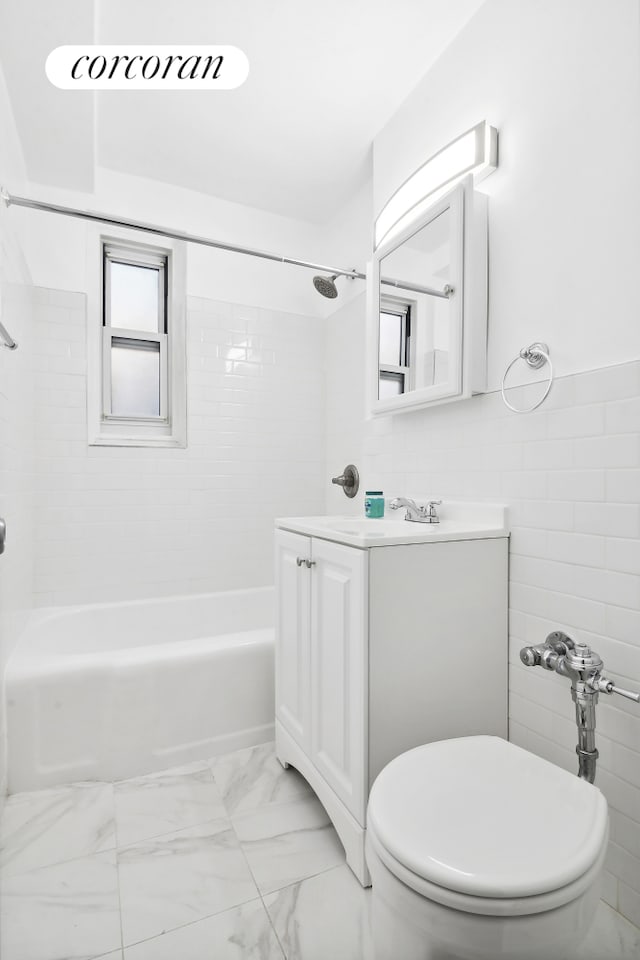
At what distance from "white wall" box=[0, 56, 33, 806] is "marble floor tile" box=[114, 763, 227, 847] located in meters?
0.38

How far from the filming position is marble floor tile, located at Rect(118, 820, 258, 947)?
117 cm

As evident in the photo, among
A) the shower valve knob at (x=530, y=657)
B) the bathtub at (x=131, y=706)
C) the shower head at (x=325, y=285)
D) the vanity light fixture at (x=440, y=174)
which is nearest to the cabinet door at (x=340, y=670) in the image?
the shower valve knob at (x=530, y=657)

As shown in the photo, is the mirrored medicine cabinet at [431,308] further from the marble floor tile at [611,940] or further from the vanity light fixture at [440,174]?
the marble floor tile at [611,940]

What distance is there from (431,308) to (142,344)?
64.6 inches

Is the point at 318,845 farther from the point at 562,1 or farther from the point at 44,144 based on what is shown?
the point at 44,144

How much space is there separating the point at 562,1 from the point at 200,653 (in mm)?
2266

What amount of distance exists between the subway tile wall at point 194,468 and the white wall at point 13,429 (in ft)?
0.49

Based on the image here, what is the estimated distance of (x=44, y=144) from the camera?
81.1 inches

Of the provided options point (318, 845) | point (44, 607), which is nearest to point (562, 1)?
point (318, 845)

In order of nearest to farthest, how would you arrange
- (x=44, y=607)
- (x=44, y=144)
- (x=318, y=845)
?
(x=318, y=845)
(x=44, y=144)
(x=44, y=607)

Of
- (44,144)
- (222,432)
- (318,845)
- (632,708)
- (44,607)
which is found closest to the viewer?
(632,708)

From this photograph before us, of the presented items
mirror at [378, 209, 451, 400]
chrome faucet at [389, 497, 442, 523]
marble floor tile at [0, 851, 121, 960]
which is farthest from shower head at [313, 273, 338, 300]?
marble floor tile at [0, 851, 121, 960]

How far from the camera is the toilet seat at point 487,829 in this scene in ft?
2.41

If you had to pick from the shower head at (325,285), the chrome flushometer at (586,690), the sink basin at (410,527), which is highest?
the shower head at (325,285)
